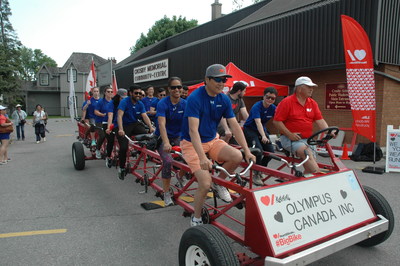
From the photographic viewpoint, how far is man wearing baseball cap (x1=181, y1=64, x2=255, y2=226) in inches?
134

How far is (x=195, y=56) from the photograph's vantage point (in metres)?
18.4

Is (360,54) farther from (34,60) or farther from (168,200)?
(34,60)

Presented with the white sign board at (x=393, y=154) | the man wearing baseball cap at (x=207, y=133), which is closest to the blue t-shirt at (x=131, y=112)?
the man wearing baseball cap at (x=207, y=133)

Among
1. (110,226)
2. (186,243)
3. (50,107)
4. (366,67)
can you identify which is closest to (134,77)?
(366,67)

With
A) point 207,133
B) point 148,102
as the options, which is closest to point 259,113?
point 207,133

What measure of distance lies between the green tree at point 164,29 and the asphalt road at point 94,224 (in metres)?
38.7

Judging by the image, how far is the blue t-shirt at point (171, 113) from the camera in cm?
486

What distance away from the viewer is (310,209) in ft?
9.23

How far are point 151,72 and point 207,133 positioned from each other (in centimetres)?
2160

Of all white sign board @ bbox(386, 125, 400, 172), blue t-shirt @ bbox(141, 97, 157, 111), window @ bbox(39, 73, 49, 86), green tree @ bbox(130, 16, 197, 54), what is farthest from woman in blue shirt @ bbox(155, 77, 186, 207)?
window @ bbox(39, 73, 49, 86)

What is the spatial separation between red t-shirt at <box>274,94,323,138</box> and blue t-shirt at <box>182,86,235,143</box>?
108 centimetres

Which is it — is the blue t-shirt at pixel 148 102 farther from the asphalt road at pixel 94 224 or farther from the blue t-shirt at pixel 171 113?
the blue t-shirt at pixel 171 113

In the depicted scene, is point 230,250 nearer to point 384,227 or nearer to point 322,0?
point 384,227

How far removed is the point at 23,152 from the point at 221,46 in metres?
10.4
